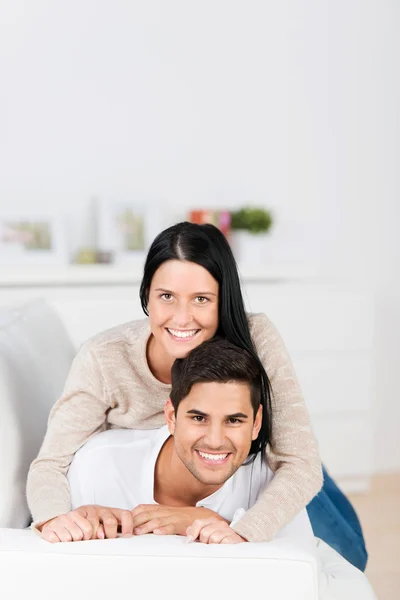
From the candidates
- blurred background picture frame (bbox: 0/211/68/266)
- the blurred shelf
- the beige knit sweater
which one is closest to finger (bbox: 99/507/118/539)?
the beige knit sweater

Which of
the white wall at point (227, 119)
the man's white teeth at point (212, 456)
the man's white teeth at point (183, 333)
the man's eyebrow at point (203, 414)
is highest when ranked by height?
the white wall at point (227, 119)

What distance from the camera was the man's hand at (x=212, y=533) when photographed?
1448 mm

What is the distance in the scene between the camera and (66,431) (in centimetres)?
179

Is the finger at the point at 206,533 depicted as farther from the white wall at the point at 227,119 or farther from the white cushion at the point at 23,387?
the white wall at the point at 227,119

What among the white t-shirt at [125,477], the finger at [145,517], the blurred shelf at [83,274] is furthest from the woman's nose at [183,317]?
the blurred shelf at [83,274]

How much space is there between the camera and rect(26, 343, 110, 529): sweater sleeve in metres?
1.67

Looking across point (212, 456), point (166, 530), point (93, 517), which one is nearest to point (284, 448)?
point (212, 456)

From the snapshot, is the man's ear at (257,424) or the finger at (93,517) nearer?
the finger at (93,517)

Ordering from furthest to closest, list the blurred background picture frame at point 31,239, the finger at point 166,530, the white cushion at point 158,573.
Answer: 1. the blurred background picture frame at point 31,239
2. the finger at point 166,530
3. the white cushion at point 158,573

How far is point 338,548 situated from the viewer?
2.17 meters

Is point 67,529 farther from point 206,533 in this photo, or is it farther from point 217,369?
point 217,369

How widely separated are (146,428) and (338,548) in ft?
2.04

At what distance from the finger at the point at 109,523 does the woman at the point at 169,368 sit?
4.2 inches

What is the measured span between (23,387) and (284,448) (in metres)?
0.60
